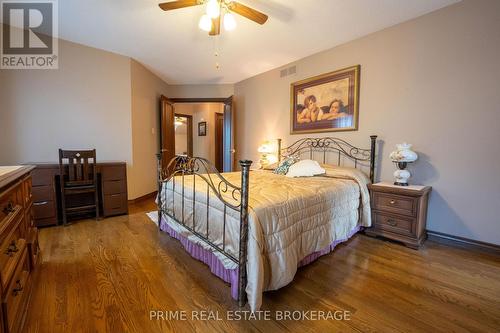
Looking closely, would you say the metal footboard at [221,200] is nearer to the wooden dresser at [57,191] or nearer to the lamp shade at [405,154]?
the wooden dresser at [57,191]

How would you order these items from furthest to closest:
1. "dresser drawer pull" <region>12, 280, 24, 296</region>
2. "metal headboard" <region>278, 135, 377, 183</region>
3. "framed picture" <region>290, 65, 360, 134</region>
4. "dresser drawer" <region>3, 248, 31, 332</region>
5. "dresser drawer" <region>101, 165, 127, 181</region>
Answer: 1. "dresser drawer" <region>101, 165, 127, 181</region>
2. "framed picture" <region>290, 65, 360, 134</region>
3. "metal headboard" <region>278, 135, 377, 183</region>
4. "dresser drawer pull" <region>12, 280, 24, 296</region>
5. "dresser drawer" <region>3, 248, 31, 332</region>

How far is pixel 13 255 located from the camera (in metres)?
1.21

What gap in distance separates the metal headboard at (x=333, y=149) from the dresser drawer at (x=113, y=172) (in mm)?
2641

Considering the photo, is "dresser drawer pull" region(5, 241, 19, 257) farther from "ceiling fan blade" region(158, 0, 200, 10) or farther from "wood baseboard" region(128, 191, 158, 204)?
"wood baseboard" region(128, 191, 158, 204)

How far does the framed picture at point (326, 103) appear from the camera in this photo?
3.11 m

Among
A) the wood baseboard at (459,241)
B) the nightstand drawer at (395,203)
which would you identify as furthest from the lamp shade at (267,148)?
the wood baseboard at (459,241)

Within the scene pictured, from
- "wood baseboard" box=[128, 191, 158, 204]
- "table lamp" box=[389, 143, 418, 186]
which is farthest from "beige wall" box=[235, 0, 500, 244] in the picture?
"wood baseboard" box=[128, 191, 158, 204]

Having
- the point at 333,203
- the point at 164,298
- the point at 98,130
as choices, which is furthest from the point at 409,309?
the point at 98,130

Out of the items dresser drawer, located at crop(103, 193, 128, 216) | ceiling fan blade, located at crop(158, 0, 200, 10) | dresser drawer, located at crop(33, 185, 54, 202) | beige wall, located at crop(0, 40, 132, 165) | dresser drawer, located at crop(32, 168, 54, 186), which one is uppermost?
ceiling fan blade, located at crop(158, 0, 200, 10)

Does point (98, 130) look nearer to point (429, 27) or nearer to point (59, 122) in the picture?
point (59, 122)

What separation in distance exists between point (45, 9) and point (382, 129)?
4306mm

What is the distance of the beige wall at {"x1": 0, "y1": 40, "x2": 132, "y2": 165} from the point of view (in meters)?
2.96

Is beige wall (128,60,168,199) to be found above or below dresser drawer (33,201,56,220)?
above

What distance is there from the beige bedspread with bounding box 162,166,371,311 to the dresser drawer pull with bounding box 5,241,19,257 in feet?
3.67
